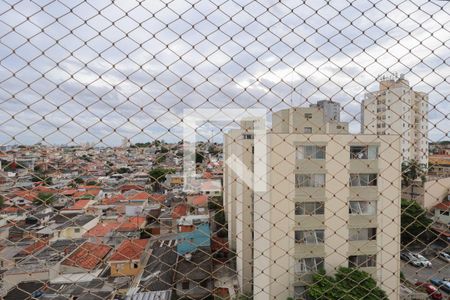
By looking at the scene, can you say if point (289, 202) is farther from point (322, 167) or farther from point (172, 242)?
point (172, 242)

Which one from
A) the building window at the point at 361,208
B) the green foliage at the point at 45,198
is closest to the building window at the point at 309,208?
the building window at the point at 361,208

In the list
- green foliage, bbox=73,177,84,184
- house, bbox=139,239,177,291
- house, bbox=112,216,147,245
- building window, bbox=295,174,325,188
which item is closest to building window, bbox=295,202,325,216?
building window, bbox=295,174,325,188

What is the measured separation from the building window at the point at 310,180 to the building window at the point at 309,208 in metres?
0.34

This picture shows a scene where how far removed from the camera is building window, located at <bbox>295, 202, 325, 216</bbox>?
5.51m

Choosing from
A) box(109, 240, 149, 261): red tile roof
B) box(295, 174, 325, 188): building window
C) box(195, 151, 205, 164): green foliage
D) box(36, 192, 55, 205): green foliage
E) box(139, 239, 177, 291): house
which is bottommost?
box(139, 239, 177, 291): house

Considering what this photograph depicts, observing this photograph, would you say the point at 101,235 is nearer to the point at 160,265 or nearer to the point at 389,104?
the point at 160,265

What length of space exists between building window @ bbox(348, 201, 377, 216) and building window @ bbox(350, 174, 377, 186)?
354 millimetres

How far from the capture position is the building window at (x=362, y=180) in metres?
5.56

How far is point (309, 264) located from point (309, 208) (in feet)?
3.48

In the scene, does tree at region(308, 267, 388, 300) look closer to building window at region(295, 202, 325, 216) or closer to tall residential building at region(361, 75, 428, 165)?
building window at region(295, 202, 325, 216)

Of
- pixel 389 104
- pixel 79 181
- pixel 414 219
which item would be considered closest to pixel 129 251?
pixel 79 181

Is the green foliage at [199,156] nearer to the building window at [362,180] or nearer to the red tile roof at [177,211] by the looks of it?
the red tile roof at [177,211]

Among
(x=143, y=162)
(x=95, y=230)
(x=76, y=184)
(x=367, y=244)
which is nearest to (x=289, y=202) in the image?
(x=367, y=244)

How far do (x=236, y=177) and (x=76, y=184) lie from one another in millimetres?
3951
